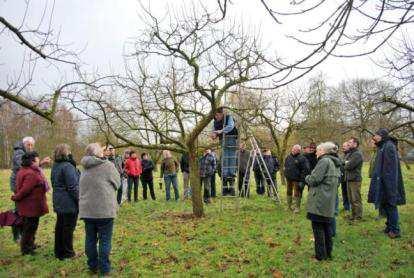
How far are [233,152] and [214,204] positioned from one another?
9.58ft

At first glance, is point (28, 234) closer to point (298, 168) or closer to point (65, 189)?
point (65, 189)

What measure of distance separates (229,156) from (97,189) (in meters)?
6.03

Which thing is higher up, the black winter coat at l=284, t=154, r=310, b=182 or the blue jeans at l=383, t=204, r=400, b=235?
the black winter coat at l=284, t=154, r=310, b=182

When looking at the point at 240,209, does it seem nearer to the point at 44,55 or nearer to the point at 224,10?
the point at 44,55

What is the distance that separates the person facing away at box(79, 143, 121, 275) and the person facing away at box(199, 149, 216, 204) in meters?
7.86

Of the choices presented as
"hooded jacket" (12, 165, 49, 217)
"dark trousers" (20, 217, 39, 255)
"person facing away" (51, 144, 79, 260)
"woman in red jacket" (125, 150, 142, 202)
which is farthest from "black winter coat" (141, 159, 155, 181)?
"person facing away" (51, 144, 79, 260)

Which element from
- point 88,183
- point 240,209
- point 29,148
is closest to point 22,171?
point 29,148

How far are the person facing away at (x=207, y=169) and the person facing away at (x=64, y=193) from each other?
722 cm

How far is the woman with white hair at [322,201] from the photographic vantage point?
7020 millimetres

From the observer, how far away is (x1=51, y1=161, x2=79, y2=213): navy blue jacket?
7.36 metres

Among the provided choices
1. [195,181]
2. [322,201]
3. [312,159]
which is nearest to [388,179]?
[322,201]

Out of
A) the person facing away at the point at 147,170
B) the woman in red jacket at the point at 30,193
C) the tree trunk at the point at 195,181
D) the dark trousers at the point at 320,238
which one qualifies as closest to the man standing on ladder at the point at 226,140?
the tree trunk at the point at 195,181

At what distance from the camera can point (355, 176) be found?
33.7 feet

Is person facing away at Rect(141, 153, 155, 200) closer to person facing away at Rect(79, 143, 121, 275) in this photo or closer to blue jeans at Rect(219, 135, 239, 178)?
blue jeans at Rect(219, 135, 239, 178)
